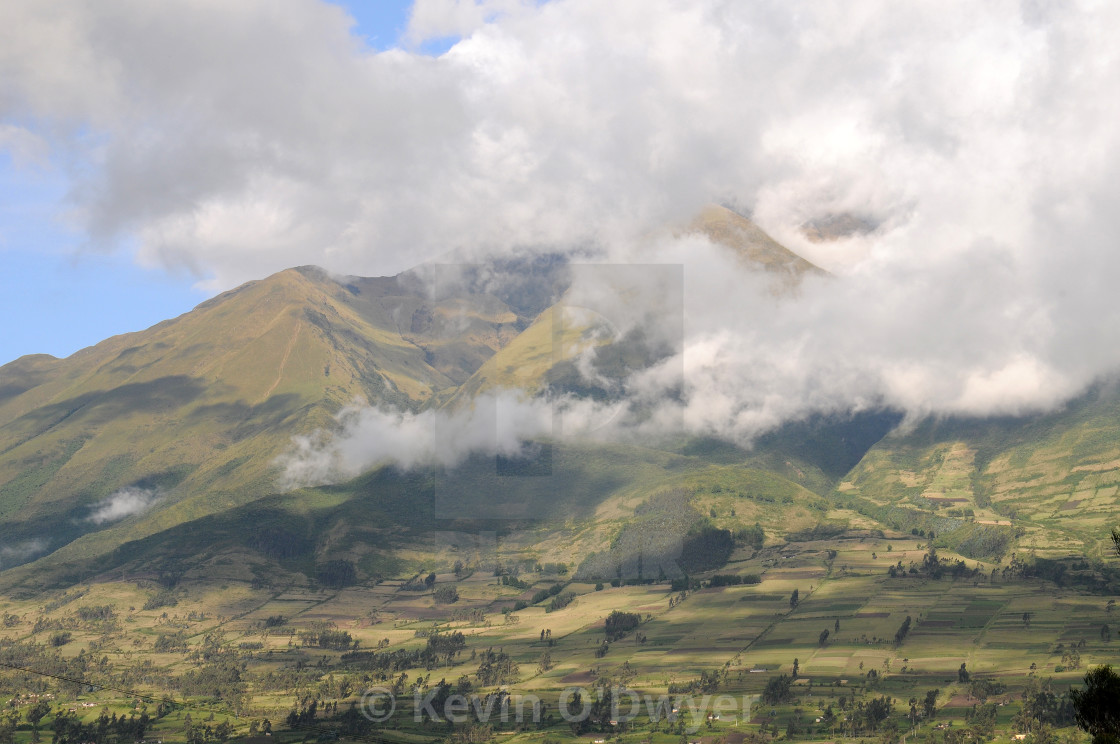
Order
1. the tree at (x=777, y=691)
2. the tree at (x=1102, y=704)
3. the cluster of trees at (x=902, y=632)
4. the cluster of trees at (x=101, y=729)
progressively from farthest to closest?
1. the cluster of trees at (x=902, y=632)
2. the tree at (x=777, y=691)
3. the cluster of trees at (x=101, y=729)
4. the tree at (x=1102, y=704)

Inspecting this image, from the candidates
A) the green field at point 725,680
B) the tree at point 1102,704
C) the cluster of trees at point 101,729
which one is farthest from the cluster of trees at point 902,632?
the cluster of trees at point 101,729

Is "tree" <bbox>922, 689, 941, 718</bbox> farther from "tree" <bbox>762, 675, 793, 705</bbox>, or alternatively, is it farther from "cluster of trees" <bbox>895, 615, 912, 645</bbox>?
"cluster of trees" <bbox>895, 615, 912, 645</bbox>

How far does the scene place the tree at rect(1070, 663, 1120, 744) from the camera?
2212 inches

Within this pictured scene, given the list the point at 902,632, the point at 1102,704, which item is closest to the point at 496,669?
the point at 902,632

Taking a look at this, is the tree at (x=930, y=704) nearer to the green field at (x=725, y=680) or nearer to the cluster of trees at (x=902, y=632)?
the green field at (x=725, y=680)

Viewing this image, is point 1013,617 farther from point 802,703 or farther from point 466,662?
point 466,662

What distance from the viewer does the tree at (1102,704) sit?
2212 inches

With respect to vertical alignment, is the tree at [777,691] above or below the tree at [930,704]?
above

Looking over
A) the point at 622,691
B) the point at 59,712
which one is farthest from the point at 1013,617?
the point at 59,712

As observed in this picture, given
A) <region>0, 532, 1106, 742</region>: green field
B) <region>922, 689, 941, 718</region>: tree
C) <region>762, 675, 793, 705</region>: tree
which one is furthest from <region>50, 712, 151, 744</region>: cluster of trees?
→ <region>922, 689, 941, 718</region>: tree

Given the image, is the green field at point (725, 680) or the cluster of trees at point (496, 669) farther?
the cluster of trees at point (496, 669)

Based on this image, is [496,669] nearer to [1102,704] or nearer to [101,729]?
[101,729]

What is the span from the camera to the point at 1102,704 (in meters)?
56.7

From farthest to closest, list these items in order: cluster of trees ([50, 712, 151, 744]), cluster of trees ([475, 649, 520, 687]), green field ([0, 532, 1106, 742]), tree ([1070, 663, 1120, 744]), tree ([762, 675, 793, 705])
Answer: cluster of trees ([475, 649, 520, 687]) → tree ([762, 675, 793, 705]) → cluster of trees ([50, 712, 151, 744]) → green field ([0, 532, 1106, 742]) → tree ([1070, 663, 1120, 744])
